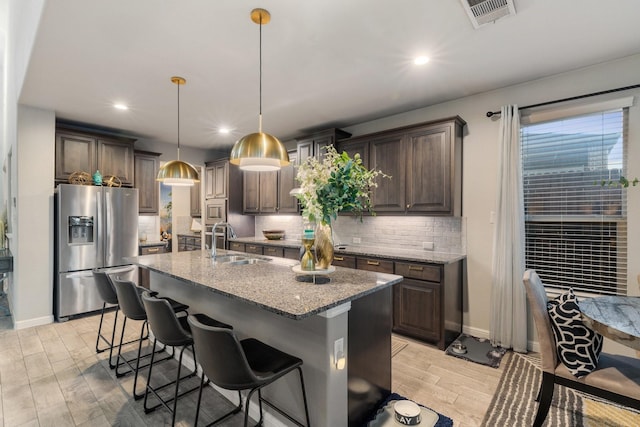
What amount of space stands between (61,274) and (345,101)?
13.8 feet

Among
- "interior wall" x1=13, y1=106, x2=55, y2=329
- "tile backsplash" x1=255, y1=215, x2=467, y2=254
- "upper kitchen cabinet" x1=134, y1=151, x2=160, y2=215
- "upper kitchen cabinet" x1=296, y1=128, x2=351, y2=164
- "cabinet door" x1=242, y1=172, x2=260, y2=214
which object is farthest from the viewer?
"cabinet door" x1=242, y1=172, x2=260, y2=214

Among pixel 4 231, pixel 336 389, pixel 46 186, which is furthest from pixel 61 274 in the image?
pixel 336 389

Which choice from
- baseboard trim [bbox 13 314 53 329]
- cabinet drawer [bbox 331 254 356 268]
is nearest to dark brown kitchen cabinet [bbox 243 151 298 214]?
cabinet drawer [bbox 331 254 356 268]

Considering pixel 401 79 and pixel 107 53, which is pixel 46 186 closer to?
pixel 107 53

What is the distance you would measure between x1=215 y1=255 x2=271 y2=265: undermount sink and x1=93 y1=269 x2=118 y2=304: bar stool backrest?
92 cm

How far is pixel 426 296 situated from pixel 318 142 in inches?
103

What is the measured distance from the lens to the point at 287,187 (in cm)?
505

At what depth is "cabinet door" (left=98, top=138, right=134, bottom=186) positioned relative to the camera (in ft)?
15.1

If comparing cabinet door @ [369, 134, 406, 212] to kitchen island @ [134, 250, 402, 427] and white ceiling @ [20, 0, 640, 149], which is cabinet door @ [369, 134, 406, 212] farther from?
kitchen island @ [134, 250, 402, 427]

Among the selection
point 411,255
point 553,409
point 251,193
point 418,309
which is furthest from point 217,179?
point 553,409

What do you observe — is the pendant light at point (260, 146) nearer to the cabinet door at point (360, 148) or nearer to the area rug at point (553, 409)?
the cabinet door at point (360, 148)

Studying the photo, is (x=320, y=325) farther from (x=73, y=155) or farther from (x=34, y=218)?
(x=73, y=155)

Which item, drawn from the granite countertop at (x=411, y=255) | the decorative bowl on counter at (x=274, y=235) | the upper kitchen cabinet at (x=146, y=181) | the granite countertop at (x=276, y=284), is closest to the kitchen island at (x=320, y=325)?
the granite countertop at (x=276, y=284)

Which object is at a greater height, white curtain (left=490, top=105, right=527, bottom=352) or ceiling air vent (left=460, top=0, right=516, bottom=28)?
ceiling air vent (left=460, top=0, right=516, bottom=28)
